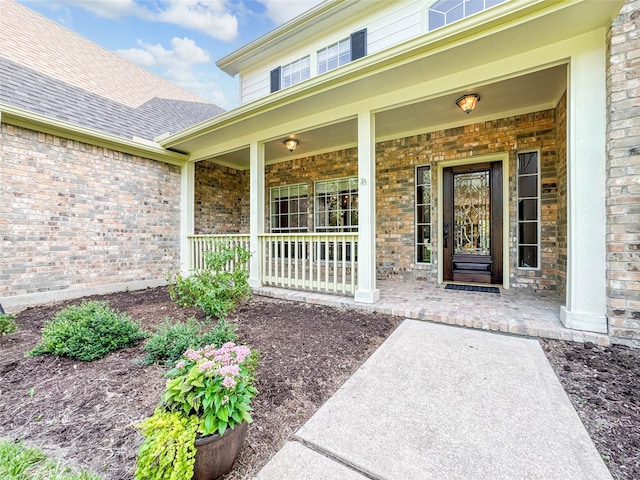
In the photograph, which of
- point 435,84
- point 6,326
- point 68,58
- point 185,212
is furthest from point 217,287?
point 68,58

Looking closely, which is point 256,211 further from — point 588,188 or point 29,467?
point 588,188

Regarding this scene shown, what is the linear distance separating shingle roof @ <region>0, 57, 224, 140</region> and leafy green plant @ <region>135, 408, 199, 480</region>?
560 centimetres

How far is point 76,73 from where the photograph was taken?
6.23m

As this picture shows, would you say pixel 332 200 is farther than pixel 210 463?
Yes

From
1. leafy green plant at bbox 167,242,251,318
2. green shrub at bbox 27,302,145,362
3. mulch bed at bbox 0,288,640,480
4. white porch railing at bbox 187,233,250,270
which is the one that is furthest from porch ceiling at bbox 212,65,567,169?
green shrub at bbox 27,302,145,362

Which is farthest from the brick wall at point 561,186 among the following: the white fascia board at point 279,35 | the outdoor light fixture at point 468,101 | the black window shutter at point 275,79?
the black window shutter at point 275,79

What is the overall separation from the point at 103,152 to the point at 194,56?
9000 millimetres

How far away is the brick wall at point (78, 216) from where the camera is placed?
13.0ft

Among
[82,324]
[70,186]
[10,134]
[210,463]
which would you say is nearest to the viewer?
[210,463]

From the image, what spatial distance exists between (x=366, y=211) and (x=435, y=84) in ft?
5.89

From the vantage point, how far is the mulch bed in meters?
1.42

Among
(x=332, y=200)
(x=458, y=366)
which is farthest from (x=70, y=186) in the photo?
(x=458, y=366)

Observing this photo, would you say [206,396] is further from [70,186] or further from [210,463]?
[70,186]

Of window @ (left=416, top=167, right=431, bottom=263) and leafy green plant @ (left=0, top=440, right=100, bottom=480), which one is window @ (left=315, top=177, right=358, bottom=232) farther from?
leafy green plant @ (left=0, top=440, right=100, bottom=480)
